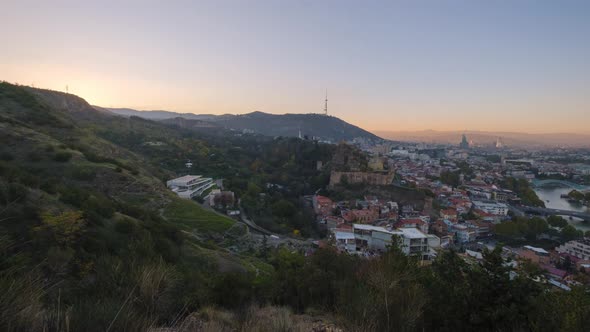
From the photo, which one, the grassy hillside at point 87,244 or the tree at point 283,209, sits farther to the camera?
the tree at point 283,209

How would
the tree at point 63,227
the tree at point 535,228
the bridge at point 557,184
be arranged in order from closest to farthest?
the tree at point 63,227 → the tree at point 535,228 → the bridge at point 557,184

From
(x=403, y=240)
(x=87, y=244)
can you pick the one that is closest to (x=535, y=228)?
(x=403, y=240)

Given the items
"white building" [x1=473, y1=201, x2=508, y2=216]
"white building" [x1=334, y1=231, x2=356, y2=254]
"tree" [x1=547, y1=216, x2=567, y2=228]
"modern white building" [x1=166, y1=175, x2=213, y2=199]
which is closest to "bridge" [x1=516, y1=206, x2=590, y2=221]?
"white building" [x1=473, y1=201, x2=508, y2=216]

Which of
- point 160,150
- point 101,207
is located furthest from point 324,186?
point 101,207

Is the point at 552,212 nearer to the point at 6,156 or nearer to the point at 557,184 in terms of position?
the point at 557,184

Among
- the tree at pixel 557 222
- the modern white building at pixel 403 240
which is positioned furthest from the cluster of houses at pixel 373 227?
the tree at pixel 557 222

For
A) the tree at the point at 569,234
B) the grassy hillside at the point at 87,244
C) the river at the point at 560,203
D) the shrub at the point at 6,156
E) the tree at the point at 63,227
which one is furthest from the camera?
the river at the point at 560,203

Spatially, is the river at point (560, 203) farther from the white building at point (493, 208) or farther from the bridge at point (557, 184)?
the white building at point (493, 208)
